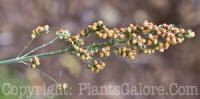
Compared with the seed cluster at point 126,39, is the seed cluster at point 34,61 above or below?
below

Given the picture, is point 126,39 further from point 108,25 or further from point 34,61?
point 108,25

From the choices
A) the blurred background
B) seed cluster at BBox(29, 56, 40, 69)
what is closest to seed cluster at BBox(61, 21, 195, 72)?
seed cluster at BBox(29, 56, 40, 69)

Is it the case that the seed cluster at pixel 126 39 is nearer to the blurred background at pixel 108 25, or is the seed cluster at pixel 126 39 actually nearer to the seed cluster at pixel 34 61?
the seed cluster at pixel 34 61

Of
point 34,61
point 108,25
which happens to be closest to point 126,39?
point 34,61

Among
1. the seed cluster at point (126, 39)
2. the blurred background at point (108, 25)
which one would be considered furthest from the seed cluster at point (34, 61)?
the blurred background at point (108, 25)

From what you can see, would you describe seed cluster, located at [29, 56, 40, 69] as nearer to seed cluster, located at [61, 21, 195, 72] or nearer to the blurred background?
seed cluster, located at [61, 21, 195, 72]

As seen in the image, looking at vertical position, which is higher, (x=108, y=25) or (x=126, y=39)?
(x=108, y=25)

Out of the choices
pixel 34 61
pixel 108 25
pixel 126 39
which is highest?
pixel 108 25

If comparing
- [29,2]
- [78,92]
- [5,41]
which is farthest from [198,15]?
[5,41]

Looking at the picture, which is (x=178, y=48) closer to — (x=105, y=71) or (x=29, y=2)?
(x=105, y=71)
